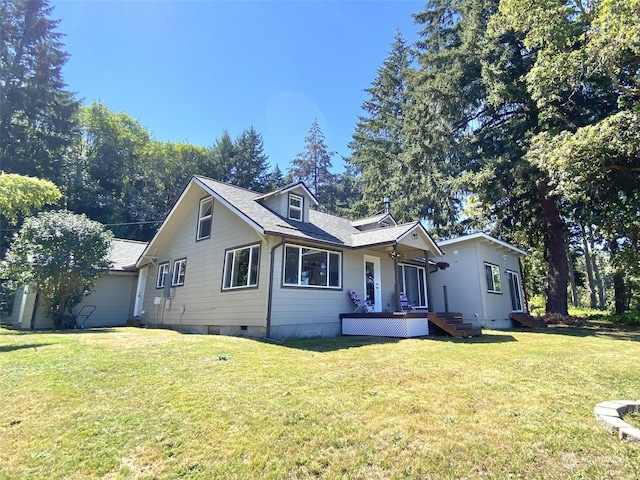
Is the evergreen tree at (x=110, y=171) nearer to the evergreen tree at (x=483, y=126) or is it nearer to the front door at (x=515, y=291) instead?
the evergreen tree at (x=483, y=126)

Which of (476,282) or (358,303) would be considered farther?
(476,282)

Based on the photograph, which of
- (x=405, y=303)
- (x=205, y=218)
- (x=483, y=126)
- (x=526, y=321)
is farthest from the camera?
(x=483, y=126)

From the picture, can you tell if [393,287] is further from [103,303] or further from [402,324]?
[103,303]

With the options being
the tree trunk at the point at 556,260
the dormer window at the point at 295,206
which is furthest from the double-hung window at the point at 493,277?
the dormer window at the point at 295,206

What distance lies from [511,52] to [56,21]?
3486 cm

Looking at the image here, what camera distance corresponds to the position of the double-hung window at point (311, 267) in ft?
36.5

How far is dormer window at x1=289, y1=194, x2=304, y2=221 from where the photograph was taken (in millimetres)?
13180

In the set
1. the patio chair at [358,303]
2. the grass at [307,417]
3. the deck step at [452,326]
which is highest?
the patio chair at [358,303]

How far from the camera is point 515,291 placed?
18219 mm

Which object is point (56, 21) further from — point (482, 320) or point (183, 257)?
point (482, 320)

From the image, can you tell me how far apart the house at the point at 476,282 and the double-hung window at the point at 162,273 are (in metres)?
12.2

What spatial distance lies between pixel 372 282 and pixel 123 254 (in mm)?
13837

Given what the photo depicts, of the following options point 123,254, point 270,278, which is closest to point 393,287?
point 270,278

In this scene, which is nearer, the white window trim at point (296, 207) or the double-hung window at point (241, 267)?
the double-hung window at point (241, 267)
